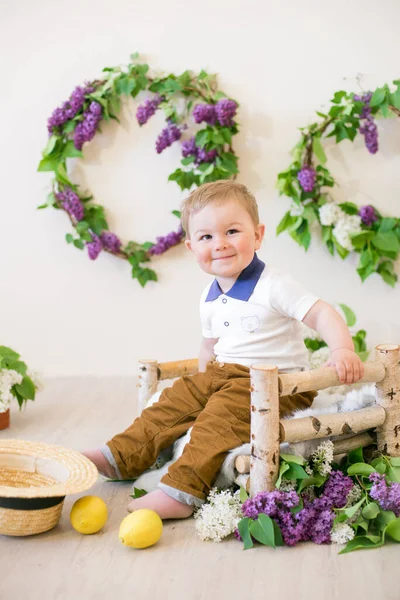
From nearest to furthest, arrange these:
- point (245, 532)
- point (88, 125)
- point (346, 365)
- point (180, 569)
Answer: point (180, 569) → point (245, 532) → point (346, 365) → point (88, 125)

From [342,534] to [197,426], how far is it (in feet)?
1.49

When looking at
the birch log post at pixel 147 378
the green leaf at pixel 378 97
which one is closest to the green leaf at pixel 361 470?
the birch log post at pixel 147 378

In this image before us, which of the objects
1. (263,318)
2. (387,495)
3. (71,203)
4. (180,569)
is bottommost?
(180,569)

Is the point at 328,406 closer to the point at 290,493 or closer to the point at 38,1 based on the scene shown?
the point at 290,493

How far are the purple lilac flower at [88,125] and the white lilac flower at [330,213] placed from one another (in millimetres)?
1117

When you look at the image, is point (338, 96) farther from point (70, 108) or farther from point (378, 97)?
point (70, 108)

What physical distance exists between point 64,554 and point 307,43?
258 cm

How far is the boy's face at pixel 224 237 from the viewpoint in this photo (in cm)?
198

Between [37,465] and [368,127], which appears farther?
[368,127]

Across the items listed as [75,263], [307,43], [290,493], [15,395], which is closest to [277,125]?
[307,43]

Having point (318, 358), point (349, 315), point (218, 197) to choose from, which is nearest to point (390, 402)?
point (218, 197)

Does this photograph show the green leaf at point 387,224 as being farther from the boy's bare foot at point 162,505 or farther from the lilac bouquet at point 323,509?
the boy's bare foot at point 162,505

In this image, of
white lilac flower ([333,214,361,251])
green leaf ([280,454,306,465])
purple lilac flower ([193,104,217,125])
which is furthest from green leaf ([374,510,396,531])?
purple lilac flower ([193,104,217,125])

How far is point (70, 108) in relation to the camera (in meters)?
3.46
